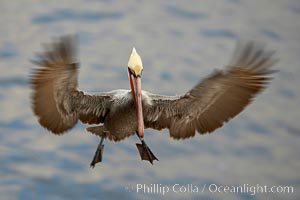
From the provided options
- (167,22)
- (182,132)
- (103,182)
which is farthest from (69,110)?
(167,22)

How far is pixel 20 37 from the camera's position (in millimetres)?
15547

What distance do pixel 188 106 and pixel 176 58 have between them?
242 inches

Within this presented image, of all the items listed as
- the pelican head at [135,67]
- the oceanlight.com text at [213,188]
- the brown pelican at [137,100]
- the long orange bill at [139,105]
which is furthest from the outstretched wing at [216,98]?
the oceanlight.com text at [213,188]

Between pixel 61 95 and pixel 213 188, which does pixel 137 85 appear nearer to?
pixel 61 95

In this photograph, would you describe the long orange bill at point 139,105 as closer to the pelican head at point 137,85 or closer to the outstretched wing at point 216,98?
the pelican head at point 137,85

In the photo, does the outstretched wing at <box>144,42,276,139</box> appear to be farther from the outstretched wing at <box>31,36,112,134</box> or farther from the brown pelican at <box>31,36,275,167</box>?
the outstretched wing at <box>31,36,112,134</box>

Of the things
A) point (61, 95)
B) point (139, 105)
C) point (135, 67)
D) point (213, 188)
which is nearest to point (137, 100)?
point (139, 105)

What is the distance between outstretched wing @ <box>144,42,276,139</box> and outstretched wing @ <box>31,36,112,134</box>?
1.65ft

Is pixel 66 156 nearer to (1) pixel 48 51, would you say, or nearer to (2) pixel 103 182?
(2) pixel 103 182

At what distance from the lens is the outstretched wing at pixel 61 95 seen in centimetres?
824

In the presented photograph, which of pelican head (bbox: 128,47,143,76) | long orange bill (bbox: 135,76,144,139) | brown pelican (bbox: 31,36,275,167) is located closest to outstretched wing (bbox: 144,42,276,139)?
brown pelican (bbox: 31,36,275,167)

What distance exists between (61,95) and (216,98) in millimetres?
1397

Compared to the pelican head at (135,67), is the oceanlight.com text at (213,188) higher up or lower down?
lower down

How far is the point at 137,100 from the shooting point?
8352 millimetres
